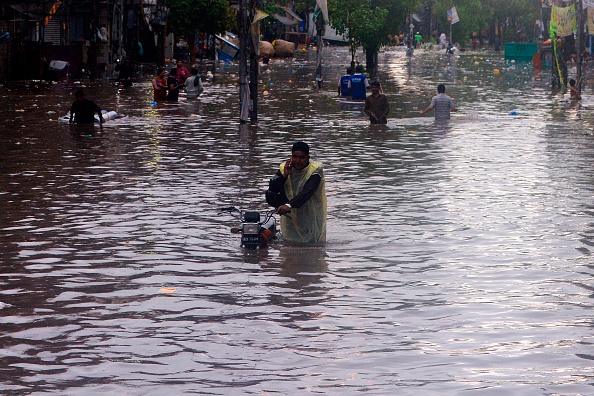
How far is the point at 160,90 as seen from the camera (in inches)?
A: 1350

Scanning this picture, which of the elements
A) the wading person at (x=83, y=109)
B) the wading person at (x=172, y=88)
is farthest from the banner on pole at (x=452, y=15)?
the wading person at (x=83, y=109)

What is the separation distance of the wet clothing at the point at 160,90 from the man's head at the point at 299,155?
22.6m

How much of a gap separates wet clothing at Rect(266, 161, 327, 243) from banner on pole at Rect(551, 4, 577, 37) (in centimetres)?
2817

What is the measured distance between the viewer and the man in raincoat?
11828mm

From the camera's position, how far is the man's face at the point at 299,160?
1183cm

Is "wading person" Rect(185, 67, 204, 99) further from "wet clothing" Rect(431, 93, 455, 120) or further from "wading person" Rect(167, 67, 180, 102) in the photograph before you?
"wet clothing" Rect(431, 93, 455, 120)

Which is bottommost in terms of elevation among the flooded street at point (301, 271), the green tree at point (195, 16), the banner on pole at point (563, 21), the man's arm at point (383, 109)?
the flooded street at point (301, 271)

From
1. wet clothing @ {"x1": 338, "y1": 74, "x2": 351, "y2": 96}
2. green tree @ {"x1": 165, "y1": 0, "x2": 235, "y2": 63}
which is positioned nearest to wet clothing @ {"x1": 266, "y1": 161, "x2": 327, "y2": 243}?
wet clothing @ {"x1": 338, "y1": 74, "x2": 351, "y2": 96}

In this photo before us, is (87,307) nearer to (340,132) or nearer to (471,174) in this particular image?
(471,174)

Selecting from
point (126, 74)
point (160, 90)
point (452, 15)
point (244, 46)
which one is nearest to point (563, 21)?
point (160, 90)

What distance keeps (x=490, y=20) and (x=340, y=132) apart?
260 feet

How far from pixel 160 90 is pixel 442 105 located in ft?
33.8

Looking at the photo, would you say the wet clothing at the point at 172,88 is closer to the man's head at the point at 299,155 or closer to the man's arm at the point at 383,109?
the man's arm at the point at 383,109

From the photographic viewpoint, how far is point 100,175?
59.5ft
